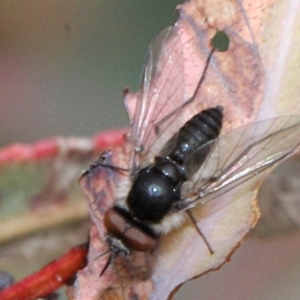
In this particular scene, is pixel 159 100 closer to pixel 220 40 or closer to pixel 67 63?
pixel 220 40

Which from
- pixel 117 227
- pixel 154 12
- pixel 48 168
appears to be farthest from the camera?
pixel 154 12

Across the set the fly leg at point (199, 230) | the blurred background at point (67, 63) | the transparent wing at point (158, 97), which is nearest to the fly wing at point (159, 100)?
the transparent wing at point (158, 97)

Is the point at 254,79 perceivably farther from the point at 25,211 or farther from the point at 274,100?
the point at 25,211

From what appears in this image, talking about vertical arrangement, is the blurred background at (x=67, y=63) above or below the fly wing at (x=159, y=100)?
above

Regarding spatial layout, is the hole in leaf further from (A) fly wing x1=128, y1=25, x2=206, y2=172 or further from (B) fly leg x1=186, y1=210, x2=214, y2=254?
(B) fly leg x1=186, y1=210, x2=214, y2=254

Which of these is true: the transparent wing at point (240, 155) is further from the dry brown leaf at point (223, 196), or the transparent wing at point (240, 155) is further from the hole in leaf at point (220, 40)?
the hole in leaf at point (220, 40)

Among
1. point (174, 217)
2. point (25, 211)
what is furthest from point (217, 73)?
point (25, 211)
